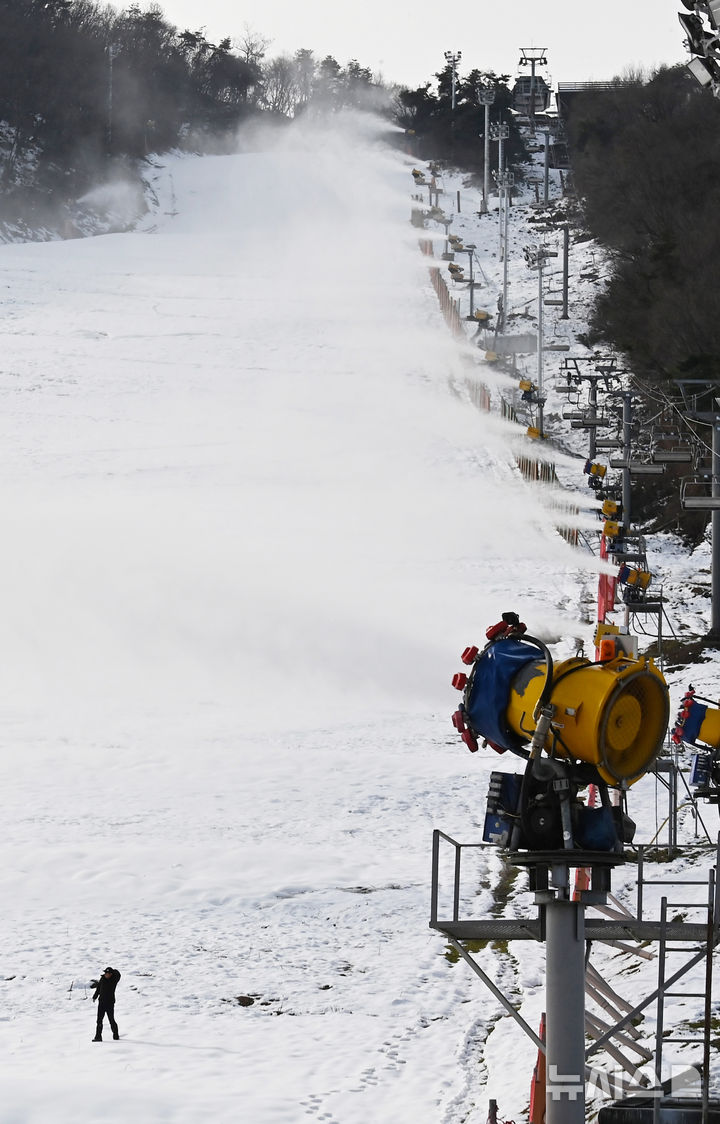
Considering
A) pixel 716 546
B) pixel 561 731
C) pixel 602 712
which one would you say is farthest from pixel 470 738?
pixel 716 546

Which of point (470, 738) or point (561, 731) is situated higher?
point (561, 731)

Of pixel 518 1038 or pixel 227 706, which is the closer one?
pixel 518 1038

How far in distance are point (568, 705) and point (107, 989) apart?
8.88 meters

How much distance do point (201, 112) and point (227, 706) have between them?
109475 mm

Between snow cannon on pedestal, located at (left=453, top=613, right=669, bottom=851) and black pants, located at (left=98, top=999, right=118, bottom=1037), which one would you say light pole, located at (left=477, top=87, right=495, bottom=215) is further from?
snow cannon on pedestal, located at (left=453, top=613, right=669, bottom=851)

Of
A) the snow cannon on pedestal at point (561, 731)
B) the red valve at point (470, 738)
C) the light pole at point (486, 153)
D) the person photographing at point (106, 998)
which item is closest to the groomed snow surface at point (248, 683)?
the person photographing at point (106, 998)

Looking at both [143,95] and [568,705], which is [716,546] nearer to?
[568,705]

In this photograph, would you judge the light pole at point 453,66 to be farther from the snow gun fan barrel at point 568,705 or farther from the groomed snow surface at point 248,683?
the snow gun fan barrel at point 568,705

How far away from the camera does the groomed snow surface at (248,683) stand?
616 inches

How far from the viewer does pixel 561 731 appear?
27.6 ft

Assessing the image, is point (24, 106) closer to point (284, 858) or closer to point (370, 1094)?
point (284, 858)

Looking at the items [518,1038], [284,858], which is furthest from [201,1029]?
[284,858]

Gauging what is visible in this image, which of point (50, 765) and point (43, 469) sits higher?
point (43, 469)

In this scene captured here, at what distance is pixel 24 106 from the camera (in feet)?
353
